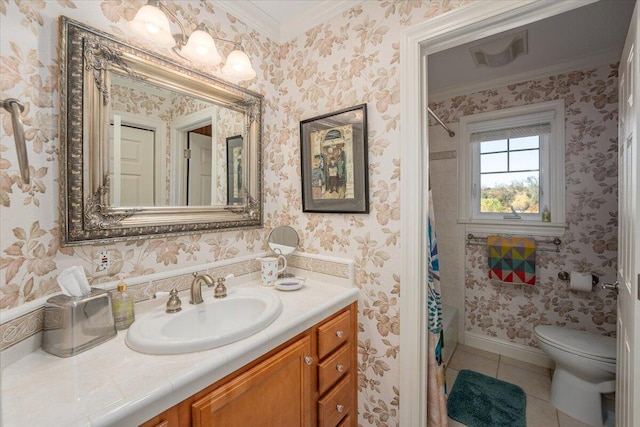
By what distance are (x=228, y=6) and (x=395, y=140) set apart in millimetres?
1122

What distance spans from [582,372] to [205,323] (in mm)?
2182

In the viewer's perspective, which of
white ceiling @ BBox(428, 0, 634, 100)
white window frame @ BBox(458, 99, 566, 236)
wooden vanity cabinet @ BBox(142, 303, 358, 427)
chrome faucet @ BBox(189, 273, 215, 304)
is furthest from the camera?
white window frame @ BBox(458, 99, 566, 236)

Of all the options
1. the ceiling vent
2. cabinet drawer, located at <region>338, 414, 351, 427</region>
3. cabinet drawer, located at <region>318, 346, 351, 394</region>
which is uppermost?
the ceiling vent

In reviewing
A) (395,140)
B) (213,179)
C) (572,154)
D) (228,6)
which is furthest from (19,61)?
(572,154)

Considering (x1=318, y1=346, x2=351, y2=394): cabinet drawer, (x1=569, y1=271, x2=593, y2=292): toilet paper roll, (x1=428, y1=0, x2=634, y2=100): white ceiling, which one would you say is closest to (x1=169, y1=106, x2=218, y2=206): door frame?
(x1=318, y1=346, x2=351, y2=394): cabinet drawer

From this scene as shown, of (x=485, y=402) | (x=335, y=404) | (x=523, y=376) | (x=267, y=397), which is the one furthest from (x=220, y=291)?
(x=523, y=376)

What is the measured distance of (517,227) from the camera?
2.31 m

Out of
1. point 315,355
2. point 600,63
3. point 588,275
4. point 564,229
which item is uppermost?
point 600,63

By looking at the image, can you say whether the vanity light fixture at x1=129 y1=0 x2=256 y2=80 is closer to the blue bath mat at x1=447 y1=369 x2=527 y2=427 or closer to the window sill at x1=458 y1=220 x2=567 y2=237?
the window sill at x1=458 y1=220 x2=567 y2=237

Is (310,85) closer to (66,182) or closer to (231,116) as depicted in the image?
(231,116)

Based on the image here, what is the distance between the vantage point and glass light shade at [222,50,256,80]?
139cm

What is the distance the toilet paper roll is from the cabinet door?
208 cm

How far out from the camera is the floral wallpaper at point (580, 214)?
6.45 ft

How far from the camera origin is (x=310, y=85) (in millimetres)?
1629
